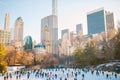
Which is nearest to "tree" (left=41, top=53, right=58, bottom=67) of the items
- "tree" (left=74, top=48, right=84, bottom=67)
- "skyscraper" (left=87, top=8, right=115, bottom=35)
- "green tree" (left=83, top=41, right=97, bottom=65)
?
"tree" (left=74, top=48, right=84, bottom=67)

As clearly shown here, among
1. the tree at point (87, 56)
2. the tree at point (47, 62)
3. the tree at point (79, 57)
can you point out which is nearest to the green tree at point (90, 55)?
the tree at point (87, 56)

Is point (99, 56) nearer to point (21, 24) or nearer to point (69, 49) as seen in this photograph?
point (69, 49)

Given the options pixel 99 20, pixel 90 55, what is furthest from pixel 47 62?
pixel 99 20

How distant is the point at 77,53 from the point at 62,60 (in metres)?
23.4

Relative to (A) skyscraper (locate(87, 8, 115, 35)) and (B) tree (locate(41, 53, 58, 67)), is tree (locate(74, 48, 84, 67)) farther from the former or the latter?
(A) skyscraper (locate(87, 8, 115, 35))

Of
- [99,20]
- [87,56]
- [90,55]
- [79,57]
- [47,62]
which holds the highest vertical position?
[99,20]

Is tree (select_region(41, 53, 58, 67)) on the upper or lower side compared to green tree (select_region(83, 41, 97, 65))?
lower

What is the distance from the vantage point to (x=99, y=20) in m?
131

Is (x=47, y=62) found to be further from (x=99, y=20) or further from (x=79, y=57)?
(x=99, y=20)

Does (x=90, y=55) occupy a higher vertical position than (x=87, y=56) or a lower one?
higher

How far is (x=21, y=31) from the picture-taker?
611 feet

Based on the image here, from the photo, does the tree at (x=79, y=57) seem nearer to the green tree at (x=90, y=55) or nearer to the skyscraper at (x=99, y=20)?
the green tree at (x=90, y=55)

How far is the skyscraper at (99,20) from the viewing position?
421ft

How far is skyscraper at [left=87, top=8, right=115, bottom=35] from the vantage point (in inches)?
5049
